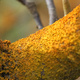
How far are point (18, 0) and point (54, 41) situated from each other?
0.64 meters

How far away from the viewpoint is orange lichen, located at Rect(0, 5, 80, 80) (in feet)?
1.43

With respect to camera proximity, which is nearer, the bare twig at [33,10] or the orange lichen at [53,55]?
the orange lichen at [53,55]

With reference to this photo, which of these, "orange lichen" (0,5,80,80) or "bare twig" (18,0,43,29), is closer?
"orange lichen" (0,5,80,80)

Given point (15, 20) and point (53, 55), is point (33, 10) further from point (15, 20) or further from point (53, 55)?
point (53, 55)

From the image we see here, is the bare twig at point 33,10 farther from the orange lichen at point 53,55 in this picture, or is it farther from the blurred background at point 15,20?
the orange lichen at point 53,55

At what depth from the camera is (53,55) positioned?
452 millimetres

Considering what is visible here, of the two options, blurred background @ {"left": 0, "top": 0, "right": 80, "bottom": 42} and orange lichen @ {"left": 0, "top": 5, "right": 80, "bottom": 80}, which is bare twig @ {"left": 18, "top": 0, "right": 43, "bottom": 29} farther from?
orange lichen @ {"left": 0, "top": 5, "right": 80, "bottom": 80}

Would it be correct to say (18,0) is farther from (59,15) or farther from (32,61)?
(32,61)

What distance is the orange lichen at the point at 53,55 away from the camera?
17.2 inches

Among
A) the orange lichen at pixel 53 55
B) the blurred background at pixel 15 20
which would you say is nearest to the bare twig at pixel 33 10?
the blurred background at pixel 15 20

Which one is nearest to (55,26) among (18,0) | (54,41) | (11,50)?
(54,41)

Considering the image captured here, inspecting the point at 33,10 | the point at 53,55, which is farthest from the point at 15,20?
the point at 53,55

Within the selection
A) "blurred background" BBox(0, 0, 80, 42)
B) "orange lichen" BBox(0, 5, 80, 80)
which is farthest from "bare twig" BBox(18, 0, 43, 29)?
"orange lichen" BBox(0, 5, 80, 80)

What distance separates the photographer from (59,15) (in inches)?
34.9
